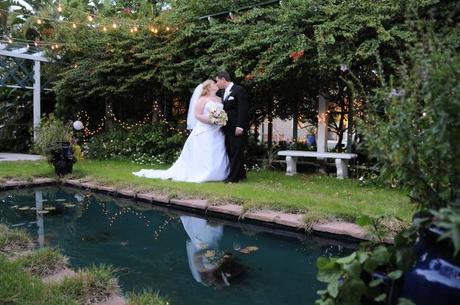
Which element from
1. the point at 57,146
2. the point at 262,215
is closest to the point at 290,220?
the point at 262,215

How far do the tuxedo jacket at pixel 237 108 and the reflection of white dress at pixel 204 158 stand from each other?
16 centimetres

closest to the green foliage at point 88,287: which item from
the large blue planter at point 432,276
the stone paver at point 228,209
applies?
the large blue planter at point 432,276

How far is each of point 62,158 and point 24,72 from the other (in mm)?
6004

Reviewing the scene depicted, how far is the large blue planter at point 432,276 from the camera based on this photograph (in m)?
1.61

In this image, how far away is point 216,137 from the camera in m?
7.82

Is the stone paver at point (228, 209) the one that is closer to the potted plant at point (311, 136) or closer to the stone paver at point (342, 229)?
the stone paver at point (342, 229)

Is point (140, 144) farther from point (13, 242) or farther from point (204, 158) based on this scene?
point (13, 242)

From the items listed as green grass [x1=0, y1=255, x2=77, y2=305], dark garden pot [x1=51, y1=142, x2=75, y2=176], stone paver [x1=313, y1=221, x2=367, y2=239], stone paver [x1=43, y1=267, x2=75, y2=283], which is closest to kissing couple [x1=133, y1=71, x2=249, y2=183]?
dark garden pot [x1=51, y1=142, x2=75, y2=176]

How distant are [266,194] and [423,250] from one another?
13.7ft

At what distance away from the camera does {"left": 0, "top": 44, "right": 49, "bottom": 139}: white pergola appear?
481 inches

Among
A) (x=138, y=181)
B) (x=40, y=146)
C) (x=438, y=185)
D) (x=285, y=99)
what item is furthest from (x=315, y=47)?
(x=438, y=185)

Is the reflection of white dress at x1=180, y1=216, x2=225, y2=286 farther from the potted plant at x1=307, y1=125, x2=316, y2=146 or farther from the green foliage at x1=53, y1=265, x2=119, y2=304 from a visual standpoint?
the potted plant at x1=307, y1=125, x2=316, y2=146

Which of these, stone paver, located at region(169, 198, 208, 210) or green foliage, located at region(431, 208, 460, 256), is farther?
stone paver, located at region(169, 198, 208, 210)

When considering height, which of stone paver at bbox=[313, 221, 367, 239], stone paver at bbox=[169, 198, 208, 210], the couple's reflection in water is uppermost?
stone paver at bbox=[169, 198, 208, 210]
